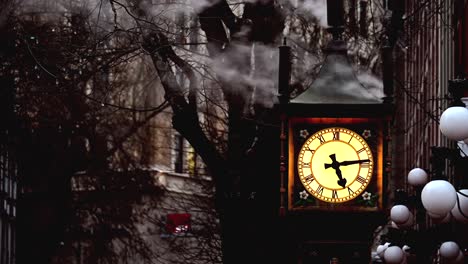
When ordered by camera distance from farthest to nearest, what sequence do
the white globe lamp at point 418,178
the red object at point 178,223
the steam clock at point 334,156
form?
1. the red object at point 178,223
2. the white globe lamp at point 418,178
3. the steam clock at point 334,156

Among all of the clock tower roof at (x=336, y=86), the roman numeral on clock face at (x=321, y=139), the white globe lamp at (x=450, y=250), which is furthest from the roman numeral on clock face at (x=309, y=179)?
the white globe lamp at (x=450, y=250)

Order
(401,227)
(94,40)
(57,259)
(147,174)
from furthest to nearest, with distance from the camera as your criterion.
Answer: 1. (57,259)
2. (147,174)
3. (401,227)
4. (94,40)

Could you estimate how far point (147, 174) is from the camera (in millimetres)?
46906

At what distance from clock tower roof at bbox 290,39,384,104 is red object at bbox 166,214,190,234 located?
73.1 feet

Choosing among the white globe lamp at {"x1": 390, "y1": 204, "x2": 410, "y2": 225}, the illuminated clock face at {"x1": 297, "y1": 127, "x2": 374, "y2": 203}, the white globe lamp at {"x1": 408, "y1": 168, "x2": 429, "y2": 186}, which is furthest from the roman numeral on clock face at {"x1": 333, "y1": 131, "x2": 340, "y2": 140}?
the white globe lamp at {"x1": 408, "y1": 168, "x2": 429, "y2": 186}

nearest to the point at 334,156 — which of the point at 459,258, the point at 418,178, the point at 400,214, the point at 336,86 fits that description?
the point at 336,86

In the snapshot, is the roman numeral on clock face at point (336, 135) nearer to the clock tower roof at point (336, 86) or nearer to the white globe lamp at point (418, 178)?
the clock tower roof at point (336, 86)

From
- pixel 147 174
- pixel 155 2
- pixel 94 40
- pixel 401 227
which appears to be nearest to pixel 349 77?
pixel 94 40

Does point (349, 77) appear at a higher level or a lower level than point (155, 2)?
lower

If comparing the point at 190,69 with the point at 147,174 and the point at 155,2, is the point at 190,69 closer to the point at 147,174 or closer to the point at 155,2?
the point at 155,2

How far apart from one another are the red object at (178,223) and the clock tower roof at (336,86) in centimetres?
2227

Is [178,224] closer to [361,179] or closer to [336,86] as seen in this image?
[336,86]

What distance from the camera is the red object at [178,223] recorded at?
37.6 meters

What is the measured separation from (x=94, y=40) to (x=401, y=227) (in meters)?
6.33
